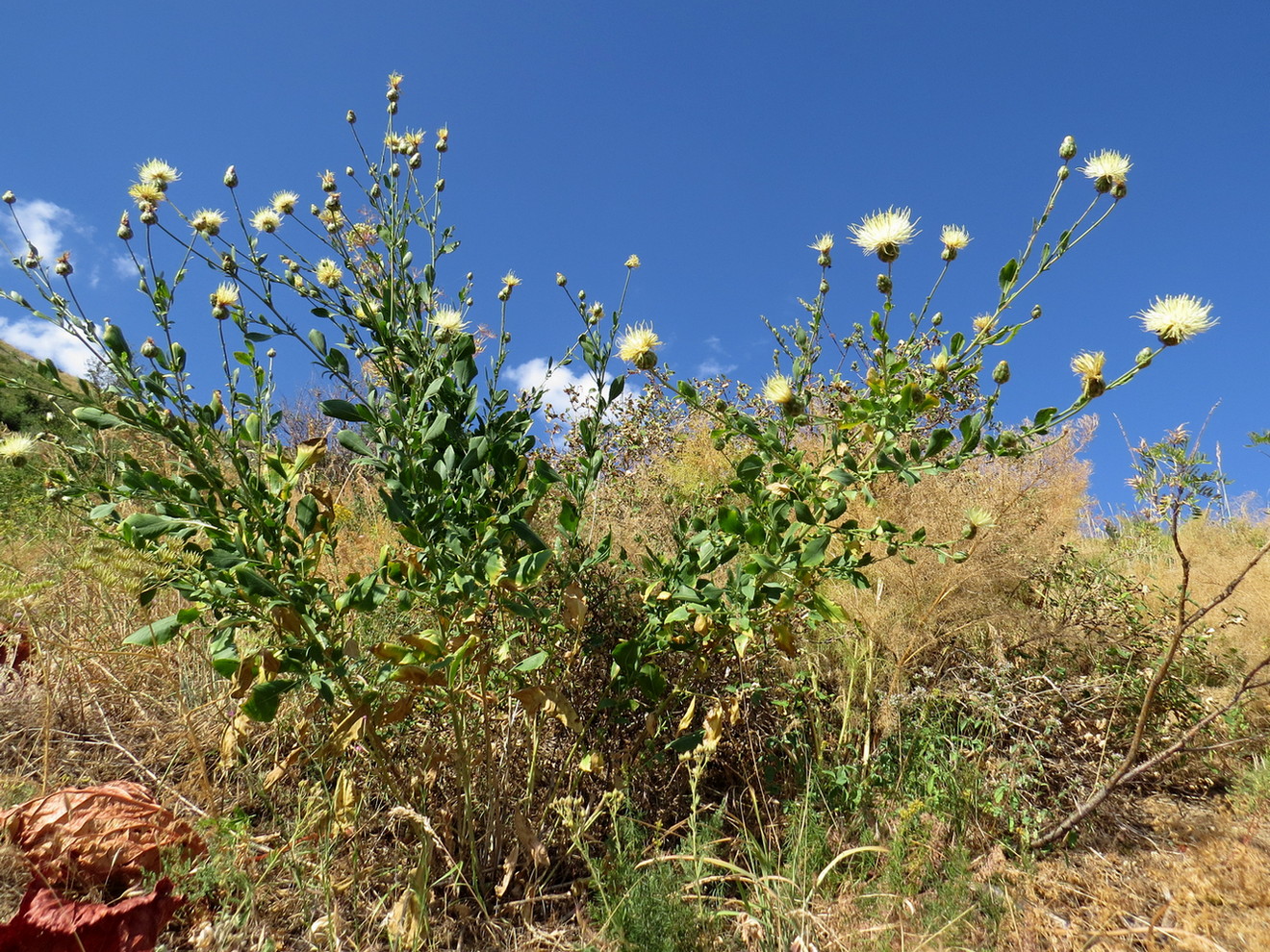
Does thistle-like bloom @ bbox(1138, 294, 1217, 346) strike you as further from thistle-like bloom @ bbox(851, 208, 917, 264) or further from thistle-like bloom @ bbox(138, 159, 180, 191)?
thistle-like bloom @ bbox(138, 159, 180, 191)

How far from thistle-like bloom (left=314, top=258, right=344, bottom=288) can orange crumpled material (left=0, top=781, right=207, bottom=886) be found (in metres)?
1.30

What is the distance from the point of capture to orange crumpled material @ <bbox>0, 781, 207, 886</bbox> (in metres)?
1.62

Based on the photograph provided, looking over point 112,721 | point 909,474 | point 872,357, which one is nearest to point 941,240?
point 872,357

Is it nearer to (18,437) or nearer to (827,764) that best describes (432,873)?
(827,764)

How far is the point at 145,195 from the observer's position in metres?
1.89

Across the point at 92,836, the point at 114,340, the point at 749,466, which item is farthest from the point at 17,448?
the point at 749,466

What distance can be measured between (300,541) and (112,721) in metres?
1.45

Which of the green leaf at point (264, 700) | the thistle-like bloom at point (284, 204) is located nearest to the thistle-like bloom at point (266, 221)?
the thistle-like bloom at point (284, 204)

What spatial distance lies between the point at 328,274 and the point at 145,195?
56 cm

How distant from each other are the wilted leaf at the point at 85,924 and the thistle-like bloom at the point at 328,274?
1.37 meters

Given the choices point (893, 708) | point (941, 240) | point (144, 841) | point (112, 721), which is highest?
point (941, 240)

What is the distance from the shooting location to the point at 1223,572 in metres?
3.20

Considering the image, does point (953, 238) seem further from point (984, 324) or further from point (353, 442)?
point (353, 442)

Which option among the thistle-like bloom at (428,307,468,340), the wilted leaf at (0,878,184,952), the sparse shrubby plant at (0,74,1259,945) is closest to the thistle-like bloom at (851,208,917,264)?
the sparse shrubby plant at (0,74,1259,945)
